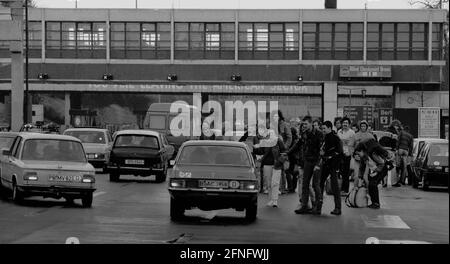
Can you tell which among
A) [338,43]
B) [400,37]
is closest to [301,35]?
[338,43]

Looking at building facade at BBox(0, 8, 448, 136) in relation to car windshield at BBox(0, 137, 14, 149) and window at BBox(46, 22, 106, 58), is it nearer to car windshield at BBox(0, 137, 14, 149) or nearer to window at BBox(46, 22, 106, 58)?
window at BBox(46, 22, 106, 58)

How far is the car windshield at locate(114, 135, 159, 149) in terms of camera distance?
30730 millimetres

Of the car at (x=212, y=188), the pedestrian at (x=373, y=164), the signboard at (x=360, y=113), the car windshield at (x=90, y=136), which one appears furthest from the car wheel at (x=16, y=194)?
the signboard at (x=360, y=113)

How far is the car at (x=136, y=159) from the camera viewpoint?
98.6ft

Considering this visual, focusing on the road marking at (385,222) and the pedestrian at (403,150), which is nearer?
the road marking at (385,222)

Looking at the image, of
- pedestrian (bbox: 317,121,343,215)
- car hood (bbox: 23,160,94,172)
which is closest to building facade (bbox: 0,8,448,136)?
car hood (bbox: 23,160,94,172)

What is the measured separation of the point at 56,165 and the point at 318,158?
204 inches

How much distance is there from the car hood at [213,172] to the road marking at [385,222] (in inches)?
86.3

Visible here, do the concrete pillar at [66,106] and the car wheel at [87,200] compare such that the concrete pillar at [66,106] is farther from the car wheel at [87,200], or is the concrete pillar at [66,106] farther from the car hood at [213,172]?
the car hood at [213,172]

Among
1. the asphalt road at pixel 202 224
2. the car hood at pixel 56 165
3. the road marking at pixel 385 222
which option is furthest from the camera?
the car hood at pixel 56 165

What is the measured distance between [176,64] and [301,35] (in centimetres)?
997

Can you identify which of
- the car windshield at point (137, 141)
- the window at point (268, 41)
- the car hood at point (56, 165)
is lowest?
the car hood at point (56, 165)

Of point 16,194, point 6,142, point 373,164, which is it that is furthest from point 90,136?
point 373,164

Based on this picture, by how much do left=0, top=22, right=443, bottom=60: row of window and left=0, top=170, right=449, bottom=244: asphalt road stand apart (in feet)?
177
